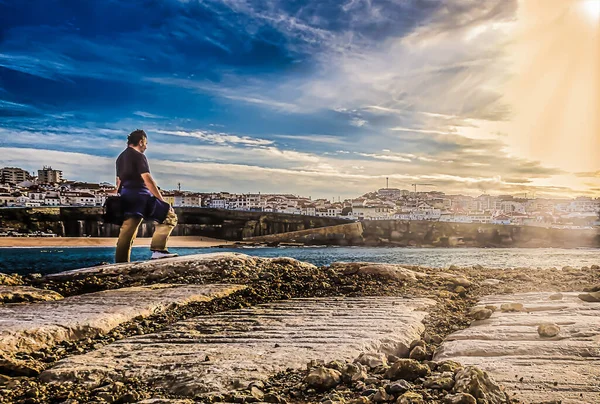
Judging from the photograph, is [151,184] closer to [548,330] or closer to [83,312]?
[83,312]

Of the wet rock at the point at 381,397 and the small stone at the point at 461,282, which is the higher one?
the wet rock at the point at 381,397

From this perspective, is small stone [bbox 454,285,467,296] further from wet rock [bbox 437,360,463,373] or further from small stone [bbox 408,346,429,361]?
wet rock [bbox 437,360,463,373]

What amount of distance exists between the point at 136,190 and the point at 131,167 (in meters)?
0.39

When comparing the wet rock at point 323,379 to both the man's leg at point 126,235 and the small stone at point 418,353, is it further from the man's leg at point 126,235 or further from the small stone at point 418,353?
the man's leg at point 126,235

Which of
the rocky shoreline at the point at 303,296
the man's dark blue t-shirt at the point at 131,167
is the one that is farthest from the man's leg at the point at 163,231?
the man's dark blue t-shirt at the point at 131,167

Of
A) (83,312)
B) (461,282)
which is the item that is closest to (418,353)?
(83,312)

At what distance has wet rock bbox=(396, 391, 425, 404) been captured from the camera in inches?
109

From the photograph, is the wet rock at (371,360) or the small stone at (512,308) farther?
the small stone at (512,308)

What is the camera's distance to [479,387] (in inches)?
112

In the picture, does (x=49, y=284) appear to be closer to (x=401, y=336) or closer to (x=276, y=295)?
(x=276, y=295)

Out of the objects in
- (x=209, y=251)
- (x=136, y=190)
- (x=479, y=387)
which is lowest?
(x=209, y=251)

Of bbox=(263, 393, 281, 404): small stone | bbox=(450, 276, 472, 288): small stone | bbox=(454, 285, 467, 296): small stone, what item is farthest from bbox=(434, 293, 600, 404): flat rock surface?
bbox=(450, 276, 472, 288): small stone

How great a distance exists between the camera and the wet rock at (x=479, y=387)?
2.82 m

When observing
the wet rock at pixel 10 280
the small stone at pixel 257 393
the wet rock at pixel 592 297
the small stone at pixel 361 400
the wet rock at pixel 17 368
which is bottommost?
the wet rock at pixel 10 280
